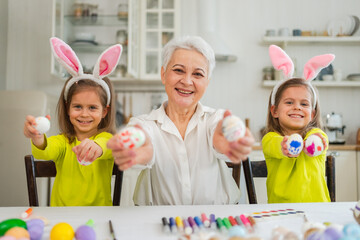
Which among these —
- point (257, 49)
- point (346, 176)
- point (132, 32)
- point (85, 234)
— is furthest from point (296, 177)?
point (257, 49)

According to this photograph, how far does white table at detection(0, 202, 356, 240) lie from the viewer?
817mm

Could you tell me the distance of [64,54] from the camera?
4.23ft

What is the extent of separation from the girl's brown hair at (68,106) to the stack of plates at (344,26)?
8.64ft

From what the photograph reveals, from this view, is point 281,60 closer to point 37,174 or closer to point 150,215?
point 150,215

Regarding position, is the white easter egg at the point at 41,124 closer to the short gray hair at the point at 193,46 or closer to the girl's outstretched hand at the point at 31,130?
the girl's outstretched hand at the point at 31,130

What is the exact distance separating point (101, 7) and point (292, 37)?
6.17ft

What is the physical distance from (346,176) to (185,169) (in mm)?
2087

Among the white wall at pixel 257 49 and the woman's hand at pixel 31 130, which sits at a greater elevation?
the white wall at pixel 257 49

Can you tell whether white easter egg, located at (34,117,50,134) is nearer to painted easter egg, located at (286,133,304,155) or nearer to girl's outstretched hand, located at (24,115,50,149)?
girl's outstretched hand, located at (24,115,50,149)

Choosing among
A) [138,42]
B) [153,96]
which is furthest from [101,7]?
[153,96]

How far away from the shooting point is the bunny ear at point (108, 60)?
130cm

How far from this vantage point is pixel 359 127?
326 centimetres

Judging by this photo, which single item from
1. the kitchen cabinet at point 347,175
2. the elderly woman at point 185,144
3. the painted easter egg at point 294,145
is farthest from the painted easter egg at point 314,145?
the kitchen cabinet at point 347,175

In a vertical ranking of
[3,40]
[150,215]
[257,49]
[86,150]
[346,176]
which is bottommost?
[346,176]
